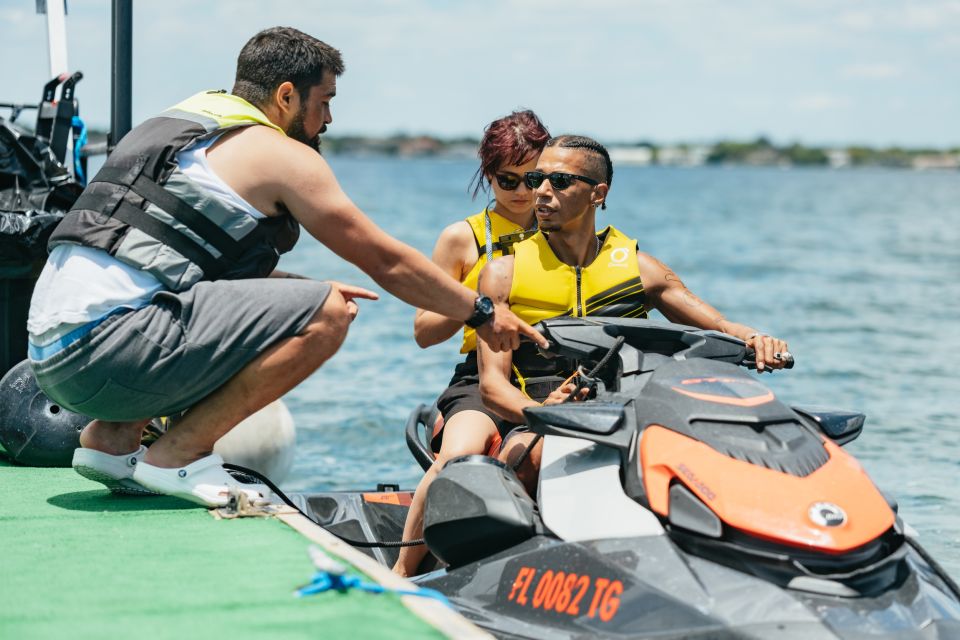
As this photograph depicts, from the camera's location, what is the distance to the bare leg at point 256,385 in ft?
13.4

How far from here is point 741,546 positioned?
3090mm

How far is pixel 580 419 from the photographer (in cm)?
342

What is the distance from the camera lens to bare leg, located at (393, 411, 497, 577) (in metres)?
4.25

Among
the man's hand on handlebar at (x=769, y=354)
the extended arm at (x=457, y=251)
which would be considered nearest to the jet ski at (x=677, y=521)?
the man's hand on handlebar at (x=769, y=354)

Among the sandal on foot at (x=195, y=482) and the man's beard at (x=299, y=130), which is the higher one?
the man's beard at (x=299, y=130)

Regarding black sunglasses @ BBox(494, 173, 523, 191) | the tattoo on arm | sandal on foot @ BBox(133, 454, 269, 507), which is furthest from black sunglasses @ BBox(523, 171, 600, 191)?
sandal on foot @ BBox(133, 454, 269, 507)

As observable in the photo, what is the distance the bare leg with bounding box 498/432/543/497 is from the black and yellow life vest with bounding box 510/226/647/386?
1.41 feet

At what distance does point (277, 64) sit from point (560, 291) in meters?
1.26

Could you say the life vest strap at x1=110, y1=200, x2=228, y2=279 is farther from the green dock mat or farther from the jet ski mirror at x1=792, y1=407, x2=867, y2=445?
the jet ski mirror at x1=792, y1=407, x2=867, y2=445

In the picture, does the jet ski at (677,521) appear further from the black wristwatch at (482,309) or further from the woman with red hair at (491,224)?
the woman with red hair at (491,224)

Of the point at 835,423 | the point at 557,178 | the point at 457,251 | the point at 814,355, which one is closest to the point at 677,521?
the point at 835,423

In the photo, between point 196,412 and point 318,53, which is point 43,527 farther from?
point 318,53

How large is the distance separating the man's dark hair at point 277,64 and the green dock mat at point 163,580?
1436 millimetres

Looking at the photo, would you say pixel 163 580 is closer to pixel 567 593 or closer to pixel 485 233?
pixel 567 593
